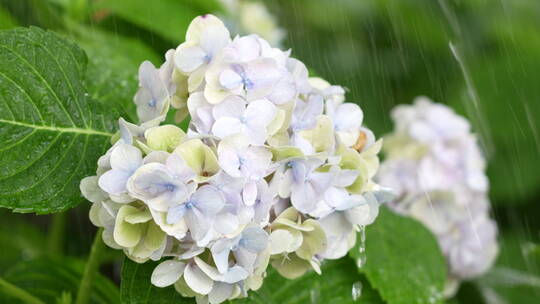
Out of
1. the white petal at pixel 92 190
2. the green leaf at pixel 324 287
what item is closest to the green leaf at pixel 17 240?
the green leaf at pixel 324 287

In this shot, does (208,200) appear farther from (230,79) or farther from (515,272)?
(515,272)

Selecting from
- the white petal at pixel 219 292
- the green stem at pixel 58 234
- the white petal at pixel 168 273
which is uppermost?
the white petal at pixel 168 273

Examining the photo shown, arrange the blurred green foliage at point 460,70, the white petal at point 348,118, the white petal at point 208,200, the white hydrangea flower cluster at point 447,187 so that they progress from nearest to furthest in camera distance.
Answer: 1. the white petal at point 208,200
2. the white petal at point 348,118
3. the white hydrangea flower cluster at point 447,187
4. the blurred green foliage at point 460,70

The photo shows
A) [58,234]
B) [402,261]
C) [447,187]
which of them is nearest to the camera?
[402,261]

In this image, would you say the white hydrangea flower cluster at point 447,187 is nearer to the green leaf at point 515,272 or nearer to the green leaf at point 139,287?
the green leaf at point 515,272

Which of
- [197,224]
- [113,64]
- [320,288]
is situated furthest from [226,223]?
[113,64]

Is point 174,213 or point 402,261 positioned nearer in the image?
point 174,213

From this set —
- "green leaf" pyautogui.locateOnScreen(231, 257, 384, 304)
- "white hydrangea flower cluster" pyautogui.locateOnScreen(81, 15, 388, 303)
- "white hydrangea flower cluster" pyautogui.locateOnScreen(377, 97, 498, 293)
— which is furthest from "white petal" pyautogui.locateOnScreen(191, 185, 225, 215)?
"white hydrangea flower cluster" pyautogui.locateOnScreen(377, 97, 498, 293)
